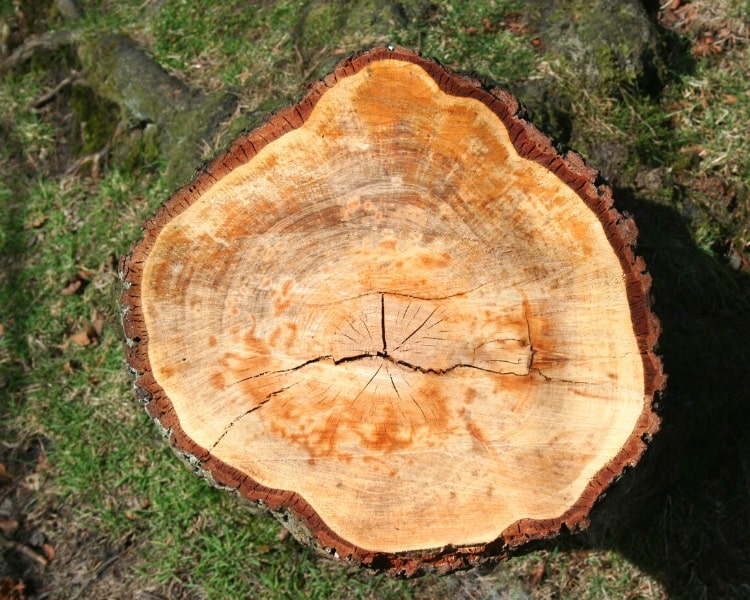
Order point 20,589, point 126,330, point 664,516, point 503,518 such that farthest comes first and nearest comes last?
point 20,589 < point 664,516 < point 126,330 < point 503,518

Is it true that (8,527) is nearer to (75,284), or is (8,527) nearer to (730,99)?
(75,284)

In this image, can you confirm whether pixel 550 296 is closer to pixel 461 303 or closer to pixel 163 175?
pixel 461 303

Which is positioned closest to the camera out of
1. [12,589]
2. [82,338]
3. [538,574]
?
[538,574]

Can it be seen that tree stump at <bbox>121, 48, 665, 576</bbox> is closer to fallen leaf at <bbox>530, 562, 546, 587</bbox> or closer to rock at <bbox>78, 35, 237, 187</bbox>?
fallen leaf at <bbox>530, 562, 546, 587</bbox>

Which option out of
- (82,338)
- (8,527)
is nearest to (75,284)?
(82,338)

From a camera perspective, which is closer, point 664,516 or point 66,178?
point 664,516

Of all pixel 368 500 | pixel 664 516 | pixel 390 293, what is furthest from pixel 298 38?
pixel 664 516
